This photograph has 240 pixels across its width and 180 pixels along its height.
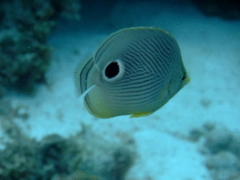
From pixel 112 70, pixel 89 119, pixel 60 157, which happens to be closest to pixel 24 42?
pixel 89 119

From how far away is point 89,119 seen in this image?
4215 millimetres

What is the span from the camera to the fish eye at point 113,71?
1469 mm

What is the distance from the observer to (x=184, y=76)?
1648 mm

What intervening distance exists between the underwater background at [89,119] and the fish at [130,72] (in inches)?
18.8

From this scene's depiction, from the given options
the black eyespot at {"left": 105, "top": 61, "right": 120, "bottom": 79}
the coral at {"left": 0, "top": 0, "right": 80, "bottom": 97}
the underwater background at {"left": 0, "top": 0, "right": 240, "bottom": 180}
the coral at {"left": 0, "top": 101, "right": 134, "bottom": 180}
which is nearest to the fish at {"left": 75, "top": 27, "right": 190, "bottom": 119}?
the black eyespot at {"left": 105, "top": 61, "right": 120, "bottom": 79}

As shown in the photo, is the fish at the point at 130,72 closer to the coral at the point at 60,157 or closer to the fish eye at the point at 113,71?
the fish eye at the point at 113,71

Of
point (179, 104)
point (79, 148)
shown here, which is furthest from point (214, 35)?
point (79, 148)

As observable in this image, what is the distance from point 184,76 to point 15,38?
12.4 feet

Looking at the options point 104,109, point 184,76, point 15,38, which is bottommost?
point 184,76

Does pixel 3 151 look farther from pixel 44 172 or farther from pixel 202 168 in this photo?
pixel 202 168

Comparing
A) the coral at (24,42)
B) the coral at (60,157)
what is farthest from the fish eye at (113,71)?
the coral at (24,42)

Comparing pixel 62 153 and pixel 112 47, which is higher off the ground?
pixel 112 47

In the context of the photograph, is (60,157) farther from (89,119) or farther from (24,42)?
(24,42)

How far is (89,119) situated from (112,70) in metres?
2.85
